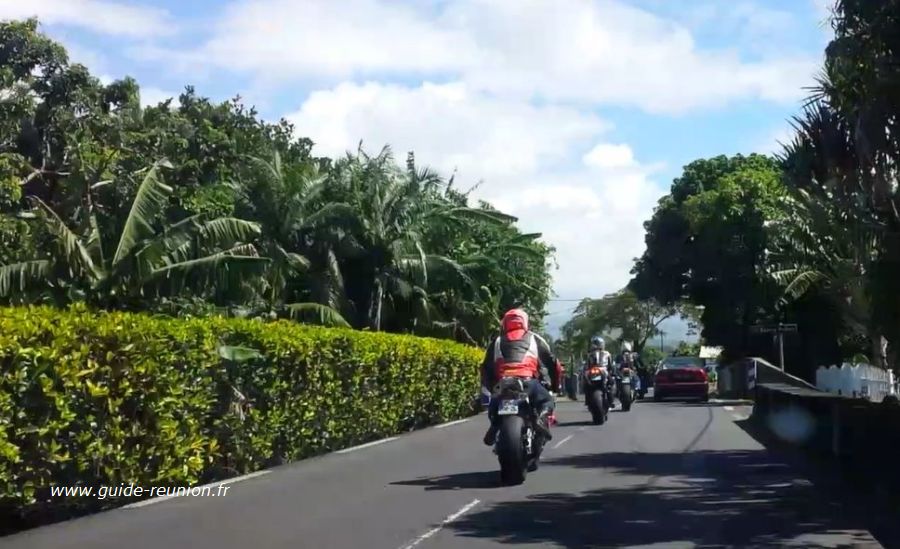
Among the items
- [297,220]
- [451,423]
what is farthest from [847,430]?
[297,220]

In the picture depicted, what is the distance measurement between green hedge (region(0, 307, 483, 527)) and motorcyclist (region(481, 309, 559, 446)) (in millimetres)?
2858

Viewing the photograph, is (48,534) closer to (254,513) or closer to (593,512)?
(254,513)

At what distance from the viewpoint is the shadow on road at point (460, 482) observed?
12672 millimetres

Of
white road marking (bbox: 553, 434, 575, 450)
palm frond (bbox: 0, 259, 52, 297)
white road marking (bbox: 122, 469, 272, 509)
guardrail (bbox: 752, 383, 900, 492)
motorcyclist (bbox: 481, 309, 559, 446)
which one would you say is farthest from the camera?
white road marking (bbox: 553, 434, 575, 450)

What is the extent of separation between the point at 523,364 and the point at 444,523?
3293mm

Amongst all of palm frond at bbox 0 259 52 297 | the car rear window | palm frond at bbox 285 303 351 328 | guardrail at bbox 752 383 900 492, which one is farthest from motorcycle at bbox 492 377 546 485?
the car rear window

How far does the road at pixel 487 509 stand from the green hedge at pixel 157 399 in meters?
0.43

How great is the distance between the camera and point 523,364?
516 inches

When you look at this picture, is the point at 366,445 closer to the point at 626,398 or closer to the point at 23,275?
the point at 23,275

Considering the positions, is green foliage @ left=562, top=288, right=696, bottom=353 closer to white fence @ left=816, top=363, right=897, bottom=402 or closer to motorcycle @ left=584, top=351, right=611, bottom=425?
white fence @ left=816, top=363, right=897, bottom=402

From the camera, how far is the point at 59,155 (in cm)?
3006

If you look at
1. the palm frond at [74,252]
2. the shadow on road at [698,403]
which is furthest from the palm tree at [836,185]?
the shadow on road at [698,403]

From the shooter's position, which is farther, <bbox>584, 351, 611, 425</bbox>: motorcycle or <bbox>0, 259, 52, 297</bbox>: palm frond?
<bbox>584, 351, 611, 425</bbox>: motorcycle

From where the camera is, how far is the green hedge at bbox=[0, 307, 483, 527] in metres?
9.32
